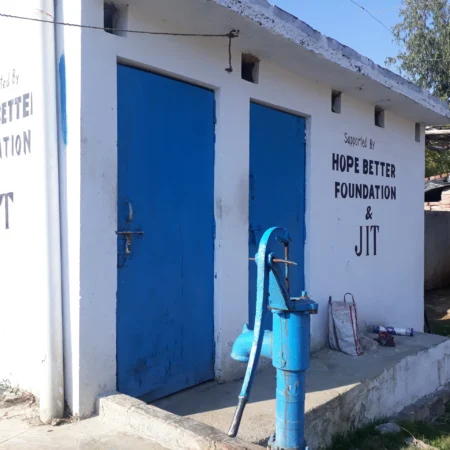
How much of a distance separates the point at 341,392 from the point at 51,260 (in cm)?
222

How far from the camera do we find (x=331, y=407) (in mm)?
3598

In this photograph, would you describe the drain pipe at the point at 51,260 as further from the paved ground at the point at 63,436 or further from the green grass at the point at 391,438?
the green grass at the point at 391,438

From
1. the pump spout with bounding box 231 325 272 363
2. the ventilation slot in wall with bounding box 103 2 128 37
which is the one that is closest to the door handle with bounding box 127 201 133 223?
the ventilation slot in wall with bounding box 103 2 128 37

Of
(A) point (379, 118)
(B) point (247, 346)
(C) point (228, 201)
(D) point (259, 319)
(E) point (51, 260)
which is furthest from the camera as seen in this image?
(A) point (379, 118)

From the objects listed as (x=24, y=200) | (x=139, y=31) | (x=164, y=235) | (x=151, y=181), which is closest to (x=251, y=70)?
(x=139, y=31)

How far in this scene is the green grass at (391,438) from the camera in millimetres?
3672

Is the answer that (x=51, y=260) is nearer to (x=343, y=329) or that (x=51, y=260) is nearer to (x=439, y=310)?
(x=343, y=329)

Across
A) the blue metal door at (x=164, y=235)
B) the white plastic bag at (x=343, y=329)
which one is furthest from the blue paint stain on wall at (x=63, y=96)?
the white plastic bag at (x=343, y=329)

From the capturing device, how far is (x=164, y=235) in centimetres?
356

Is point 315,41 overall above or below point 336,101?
above

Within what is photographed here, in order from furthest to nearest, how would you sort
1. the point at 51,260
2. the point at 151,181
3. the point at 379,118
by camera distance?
the point at 379,118, the point at 151,181, the point at 51,260

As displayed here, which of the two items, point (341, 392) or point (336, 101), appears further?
point (336, 101)

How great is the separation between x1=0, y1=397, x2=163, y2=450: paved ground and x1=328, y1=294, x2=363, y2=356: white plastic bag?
2.58 meters

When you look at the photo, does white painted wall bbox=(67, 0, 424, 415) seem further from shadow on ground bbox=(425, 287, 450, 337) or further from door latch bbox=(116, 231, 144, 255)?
shadow on ground bbox=(425, 287, 450, 337)
